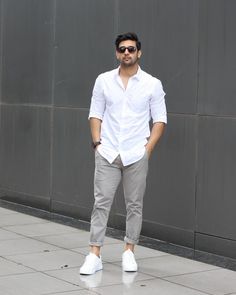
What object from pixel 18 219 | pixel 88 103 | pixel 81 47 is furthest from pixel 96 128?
pixel 18 219

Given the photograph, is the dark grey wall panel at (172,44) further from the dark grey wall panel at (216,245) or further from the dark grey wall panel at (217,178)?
the dark grey wall panel at (216,245)

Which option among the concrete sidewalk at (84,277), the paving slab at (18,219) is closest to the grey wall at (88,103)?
the paving slab at (18,219)

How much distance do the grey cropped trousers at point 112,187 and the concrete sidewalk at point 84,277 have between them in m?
0.42

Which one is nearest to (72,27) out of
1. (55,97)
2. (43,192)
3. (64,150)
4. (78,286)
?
(55,97)

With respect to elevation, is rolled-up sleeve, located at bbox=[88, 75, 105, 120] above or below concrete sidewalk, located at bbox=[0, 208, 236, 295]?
above

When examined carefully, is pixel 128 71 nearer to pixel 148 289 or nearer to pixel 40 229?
pixel 148 289

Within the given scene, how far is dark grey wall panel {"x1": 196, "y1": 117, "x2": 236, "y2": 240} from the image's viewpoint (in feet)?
23.4

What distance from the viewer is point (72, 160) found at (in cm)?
923

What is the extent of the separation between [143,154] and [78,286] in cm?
123

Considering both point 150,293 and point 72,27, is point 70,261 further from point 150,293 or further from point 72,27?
point 72,27

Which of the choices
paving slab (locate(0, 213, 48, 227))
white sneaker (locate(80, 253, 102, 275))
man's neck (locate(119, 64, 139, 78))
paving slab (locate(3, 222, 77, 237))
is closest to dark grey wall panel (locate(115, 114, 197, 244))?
paving slab (locate(3, 222, 77, 237))

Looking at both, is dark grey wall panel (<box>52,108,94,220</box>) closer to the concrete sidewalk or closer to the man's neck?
the concrete sidewalk

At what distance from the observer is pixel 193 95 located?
7.53 meters

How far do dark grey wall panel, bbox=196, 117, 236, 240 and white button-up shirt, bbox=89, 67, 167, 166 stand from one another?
3.07 ft
